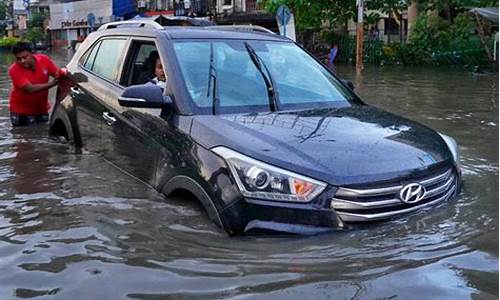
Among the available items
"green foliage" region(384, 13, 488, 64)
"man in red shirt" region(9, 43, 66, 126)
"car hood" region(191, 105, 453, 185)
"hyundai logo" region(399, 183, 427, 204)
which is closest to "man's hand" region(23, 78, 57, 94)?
"man in red shirt" region(9, 43, 66, 126)

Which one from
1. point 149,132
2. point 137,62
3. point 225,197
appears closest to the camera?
point 225,197

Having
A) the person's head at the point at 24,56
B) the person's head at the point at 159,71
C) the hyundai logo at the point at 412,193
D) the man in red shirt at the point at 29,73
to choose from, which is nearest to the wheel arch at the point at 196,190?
the person's head at the point at 159,71

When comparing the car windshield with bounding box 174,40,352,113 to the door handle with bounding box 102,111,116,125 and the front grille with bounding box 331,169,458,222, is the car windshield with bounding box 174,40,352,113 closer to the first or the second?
the door handle with bounding box 102,111,116,125

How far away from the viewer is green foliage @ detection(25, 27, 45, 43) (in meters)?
82.1

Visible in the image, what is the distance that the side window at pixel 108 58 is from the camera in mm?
5602

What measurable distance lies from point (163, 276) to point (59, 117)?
389 centimetres

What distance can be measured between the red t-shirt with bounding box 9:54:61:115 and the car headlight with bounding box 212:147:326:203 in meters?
4.75

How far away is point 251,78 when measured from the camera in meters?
4.73

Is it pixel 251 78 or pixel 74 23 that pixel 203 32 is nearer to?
pixel 251 78

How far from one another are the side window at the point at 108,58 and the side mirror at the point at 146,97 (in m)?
1.24

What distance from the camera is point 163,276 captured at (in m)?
3.45

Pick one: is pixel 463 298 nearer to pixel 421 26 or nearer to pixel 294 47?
pixel 294 47

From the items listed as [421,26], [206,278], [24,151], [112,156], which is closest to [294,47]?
[112,156]

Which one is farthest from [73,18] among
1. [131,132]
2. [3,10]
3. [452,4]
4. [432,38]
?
[131,132]
